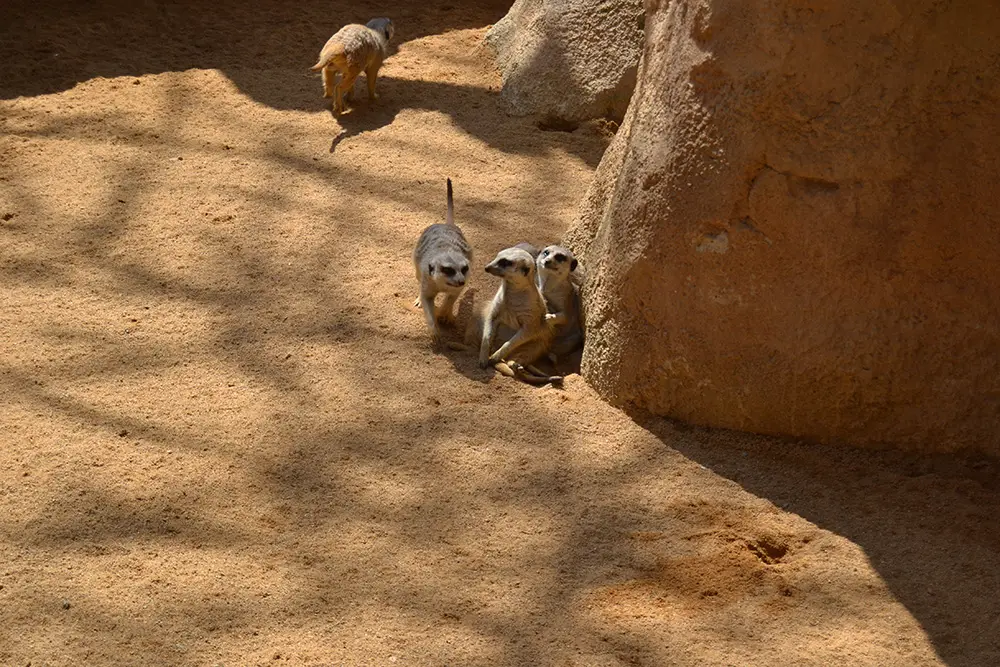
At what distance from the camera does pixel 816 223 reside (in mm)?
3264

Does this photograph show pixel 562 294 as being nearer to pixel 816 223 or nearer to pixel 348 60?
pixel 816 223

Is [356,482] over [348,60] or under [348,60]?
under

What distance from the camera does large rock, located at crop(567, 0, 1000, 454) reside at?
3131 mm

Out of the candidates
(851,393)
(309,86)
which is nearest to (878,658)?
(851,393)

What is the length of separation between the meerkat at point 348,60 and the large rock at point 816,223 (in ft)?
7.42

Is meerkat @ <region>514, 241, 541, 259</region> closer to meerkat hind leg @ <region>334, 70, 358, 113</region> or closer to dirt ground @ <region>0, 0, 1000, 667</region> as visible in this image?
dirt ground @ <region>0, 0, 1000, 667</region>

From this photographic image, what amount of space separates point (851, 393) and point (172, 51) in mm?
4214

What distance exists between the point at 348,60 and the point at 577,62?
109 cm

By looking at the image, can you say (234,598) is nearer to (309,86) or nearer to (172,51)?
(309,86)

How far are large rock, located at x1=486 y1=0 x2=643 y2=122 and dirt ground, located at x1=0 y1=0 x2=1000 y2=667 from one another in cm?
66

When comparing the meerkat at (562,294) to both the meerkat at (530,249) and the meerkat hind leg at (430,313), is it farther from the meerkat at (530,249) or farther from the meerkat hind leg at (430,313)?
the meerkat hind leg at (430,313)

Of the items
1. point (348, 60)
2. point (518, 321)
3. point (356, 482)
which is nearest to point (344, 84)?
point (348, 60)

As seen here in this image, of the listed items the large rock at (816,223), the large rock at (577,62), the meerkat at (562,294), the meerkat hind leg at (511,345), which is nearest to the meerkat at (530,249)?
the meerkat at (562,294)

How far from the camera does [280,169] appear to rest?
514 centimetres
